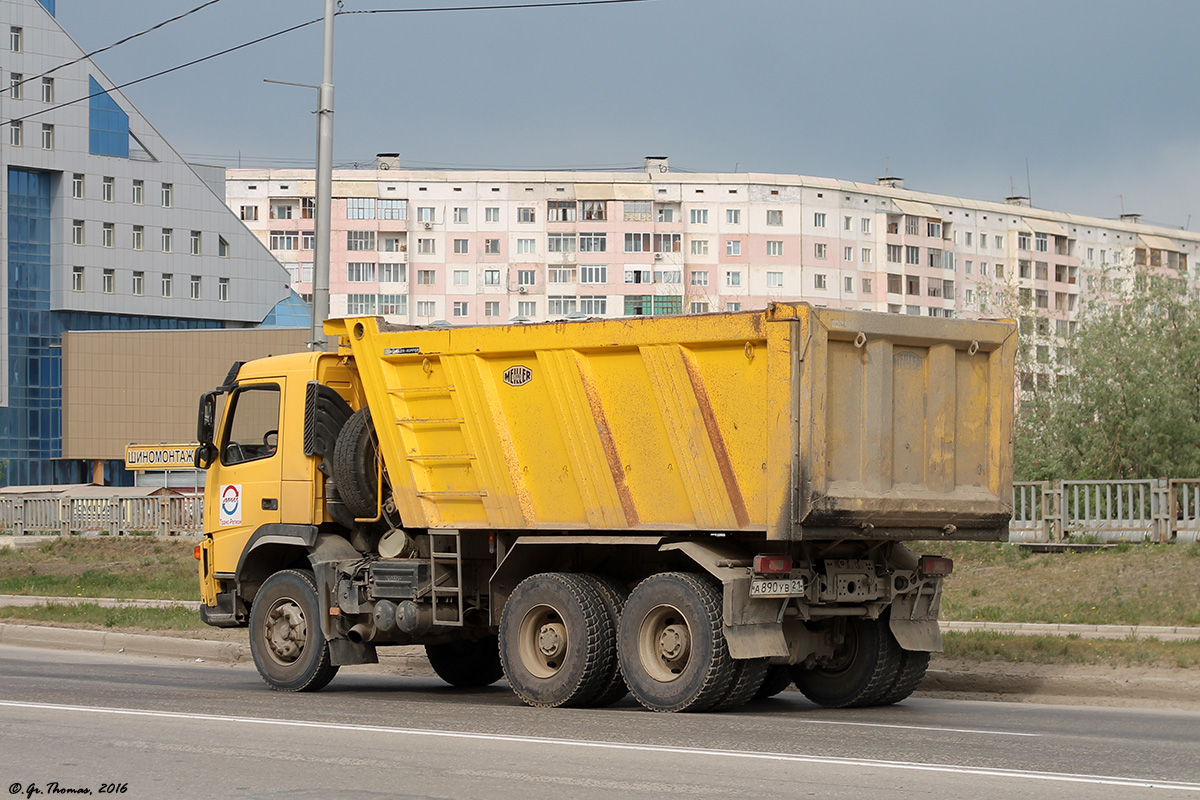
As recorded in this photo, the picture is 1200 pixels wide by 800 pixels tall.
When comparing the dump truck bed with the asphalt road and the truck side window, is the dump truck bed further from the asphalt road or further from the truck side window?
the truck side window

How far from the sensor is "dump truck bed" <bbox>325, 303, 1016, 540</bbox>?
10.7m

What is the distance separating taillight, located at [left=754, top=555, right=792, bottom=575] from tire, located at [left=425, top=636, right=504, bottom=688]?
4.38m

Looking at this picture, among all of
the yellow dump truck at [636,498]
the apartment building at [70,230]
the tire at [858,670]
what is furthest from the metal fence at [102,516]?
the apartment building at [70,230]

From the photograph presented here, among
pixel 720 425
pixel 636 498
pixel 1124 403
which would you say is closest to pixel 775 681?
pixel 636 498

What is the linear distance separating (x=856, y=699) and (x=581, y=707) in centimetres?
221

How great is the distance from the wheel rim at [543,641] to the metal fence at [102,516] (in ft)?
98.2

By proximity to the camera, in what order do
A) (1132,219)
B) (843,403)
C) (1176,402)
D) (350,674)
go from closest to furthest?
(843,403)
(350,674)
(1176,402)
(1132,219)

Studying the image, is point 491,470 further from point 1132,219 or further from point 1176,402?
point 1132,219

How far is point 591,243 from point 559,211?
3417 mm

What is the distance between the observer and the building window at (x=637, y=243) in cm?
11106

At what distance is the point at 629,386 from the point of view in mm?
11508

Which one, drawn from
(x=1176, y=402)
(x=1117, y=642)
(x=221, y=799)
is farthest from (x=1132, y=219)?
(x=221, y=799)

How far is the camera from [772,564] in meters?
10.9

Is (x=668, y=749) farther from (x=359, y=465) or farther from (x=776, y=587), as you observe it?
(x=359, y=465)
